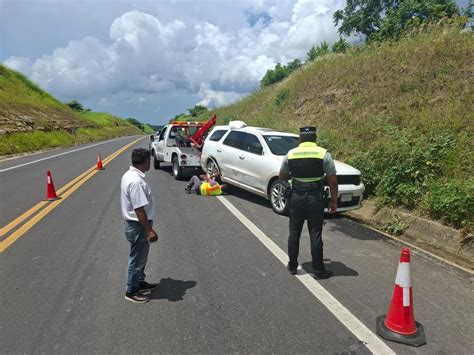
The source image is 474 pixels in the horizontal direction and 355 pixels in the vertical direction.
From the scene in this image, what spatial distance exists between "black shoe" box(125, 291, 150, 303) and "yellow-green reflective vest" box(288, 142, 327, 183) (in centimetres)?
225

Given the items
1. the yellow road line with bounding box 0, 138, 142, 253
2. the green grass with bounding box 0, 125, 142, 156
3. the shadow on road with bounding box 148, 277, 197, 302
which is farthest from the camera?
the green grass with bounding box 0, 125, 142, 156

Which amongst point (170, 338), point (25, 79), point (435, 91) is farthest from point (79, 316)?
point (25, 79)

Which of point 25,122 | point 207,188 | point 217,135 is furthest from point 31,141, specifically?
point 207,188

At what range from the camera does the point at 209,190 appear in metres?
9.51

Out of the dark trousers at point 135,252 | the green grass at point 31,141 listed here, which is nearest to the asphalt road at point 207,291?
the dark trousers at point 135,252

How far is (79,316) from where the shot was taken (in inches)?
141

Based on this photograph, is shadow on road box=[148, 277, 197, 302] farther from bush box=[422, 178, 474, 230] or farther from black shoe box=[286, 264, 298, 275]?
bush box=[422, 178, 474, 230]

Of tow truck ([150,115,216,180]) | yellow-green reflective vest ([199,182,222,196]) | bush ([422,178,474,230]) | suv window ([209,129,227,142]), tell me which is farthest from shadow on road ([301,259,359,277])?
tow truck ([150,115,216,180])

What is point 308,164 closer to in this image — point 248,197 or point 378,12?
point 248,197

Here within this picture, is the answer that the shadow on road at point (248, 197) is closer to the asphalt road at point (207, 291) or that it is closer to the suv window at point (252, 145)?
the suv window at point (252, 145)

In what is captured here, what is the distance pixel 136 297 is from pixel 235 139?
626cm

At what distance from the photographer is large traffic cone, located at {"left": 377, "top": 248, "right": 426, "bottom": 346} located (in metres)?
3.24

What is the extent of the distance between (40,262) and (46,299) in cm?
120

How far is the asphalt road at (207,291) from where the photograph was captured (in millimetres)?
3201
